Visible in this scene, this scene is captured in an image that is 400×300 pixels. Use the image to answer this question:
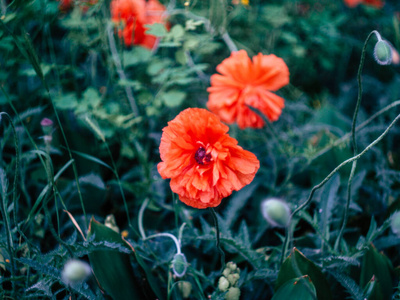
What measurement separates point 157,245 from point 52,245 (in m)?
0.37

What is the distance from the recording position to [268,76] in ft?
3.73

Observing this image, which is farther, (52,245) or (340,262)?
(52,245)

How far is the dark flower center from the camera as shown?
870 mm

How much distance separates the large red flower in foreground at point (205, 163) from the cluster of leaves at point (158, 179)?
0.59 ft

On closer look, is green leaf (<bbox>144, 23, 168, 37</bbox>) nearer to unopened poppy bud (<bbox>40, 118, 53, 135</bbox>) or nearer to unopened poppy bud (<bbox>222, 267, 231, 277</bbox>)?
unopened poppy bud (<bbox>40, 118, 53, 135</bbox>)

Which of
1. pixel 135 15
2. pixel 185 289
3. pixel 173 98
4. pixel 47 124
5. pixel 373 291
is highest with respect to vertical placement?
pixel 135 15

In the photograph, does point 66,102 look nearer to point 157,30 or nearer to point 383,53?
point 157,30

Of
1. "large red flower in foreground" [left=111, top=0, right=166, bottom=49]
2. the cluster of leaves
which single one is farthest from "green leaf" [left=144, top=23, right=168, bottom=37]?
"large red flower in foreground" [left=111, top=0, right=166, bottom=49]

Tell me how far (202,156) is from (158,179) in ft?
1.06

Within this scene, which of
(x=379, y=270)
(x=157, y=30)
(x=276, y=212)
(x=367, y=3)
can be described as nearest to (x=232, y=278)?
(x=276, y=212)

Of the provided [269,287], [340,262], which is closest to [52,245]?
[269,287]

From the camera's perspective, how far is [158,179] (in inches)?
45.7

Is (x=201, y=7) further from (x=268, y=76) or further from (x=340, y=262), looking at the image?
(x=340, y=262)

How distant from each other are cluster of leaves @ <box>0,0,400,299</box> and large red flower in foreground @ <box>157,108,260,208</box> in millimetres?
181
